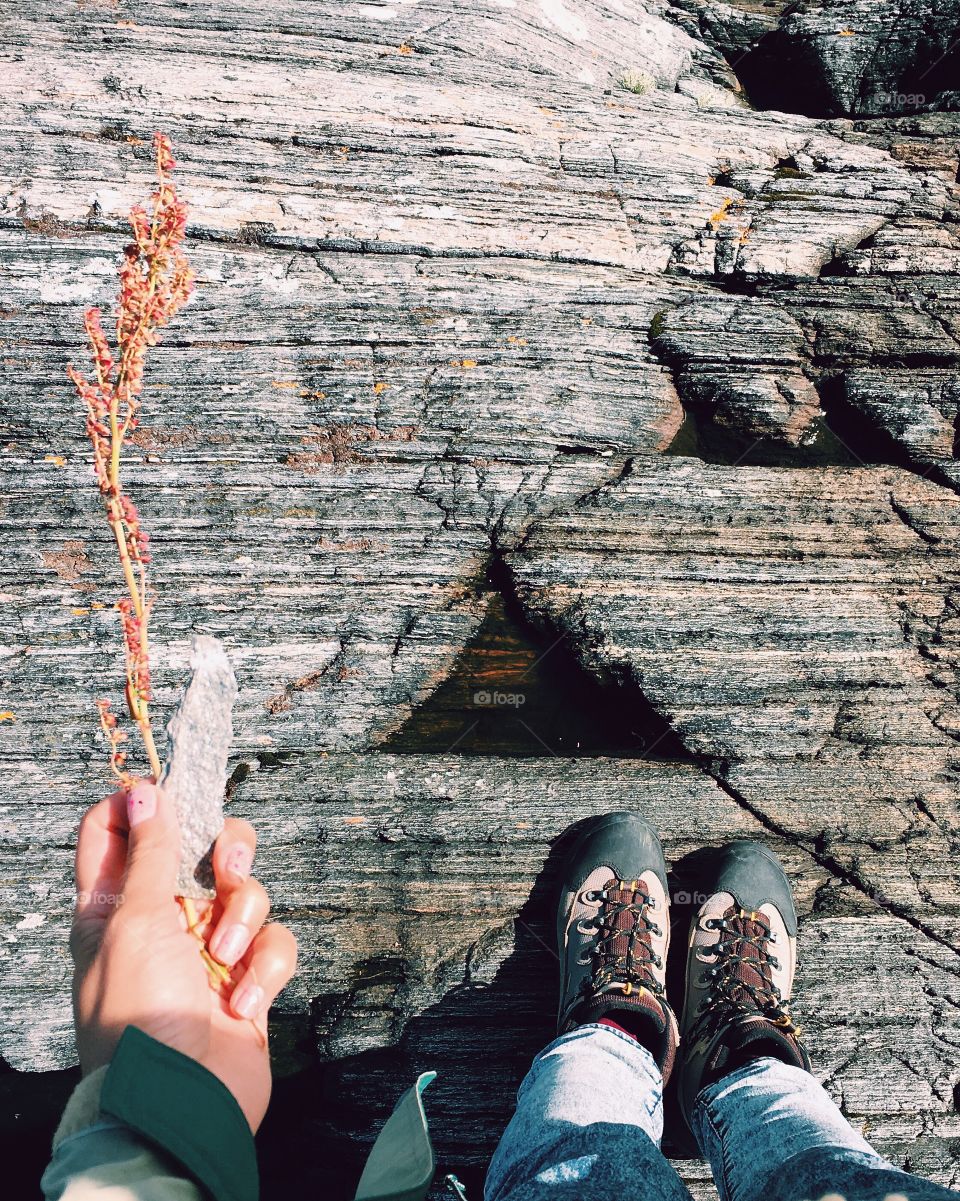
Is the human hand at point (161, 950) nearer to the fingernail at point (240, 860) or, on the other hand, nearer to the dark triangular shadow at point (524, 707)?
the fingernail at point (240, 860)

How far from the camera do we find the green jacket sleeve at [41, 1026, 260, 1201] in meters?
2.04

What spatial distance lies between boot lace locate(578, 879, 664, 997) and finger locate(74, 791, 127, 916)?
257 cm

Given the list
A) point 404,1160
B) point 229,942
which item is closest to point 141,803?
point 229,942

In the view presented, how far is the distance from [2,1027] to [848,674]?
536 centimetres

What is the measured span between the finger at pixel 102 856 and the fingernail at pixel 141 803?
21 cm

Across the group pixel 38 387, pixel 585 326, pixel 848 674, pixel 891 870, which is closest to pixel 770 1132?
pixel 891 870

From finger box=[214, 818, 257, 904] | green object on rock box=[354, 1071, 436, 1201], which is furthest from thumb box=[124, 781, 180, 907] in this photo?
green object on rock box=[354, 1071, 436, 1201]

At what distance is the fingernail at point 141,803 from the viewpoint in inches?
93.3

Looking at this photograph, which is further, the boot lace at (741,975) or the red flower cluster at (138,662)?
the boot lace at (741,975)

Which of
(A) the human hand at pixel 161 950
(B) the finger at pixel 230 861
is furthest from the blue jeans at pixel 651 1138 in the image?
(B) the finger at pixel 230 861

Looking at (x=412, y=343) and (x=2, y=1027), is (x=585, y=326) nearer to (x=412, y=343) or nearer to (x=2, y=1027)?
(x=412, y=343)

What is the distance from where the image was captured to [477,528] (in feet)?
17.1

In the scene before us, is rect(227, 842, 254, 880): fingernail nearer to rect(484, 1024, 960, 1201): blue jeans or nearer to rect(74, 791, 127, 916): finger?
rect(74, 791, 127, 916): finger

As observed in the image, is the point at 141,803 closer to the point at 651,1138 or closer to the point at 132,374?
the point at 132,374
